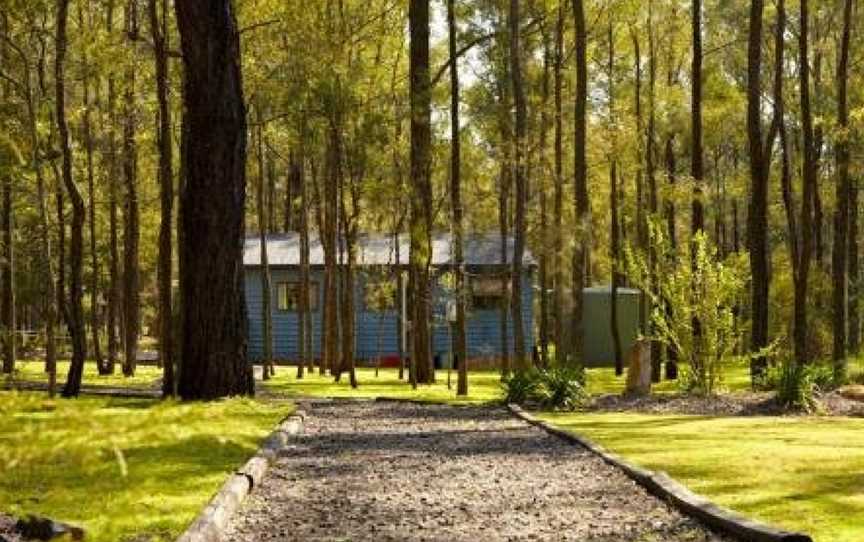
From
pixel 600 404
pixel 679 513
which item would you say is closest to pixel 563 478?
pixel 679 513

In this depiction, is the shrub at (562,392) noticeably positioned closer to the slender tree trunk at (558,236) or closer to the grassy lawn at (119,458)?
the grassy lawn at (119,458)

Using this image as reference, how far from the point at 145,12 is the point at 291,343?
53.1 ft

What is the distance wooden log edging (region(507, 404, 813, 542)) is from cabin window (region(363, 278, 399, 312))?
22.6m

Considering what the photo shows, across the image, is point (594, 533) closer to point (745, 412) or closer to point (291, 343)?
point (745, 412)

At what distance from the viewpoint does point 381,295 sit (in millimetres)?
37125

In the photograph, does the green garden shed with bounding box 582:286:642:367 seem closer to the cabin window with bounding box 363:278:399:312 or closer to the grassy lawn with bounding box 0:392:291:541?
the cabin window with bounding box 363:278:399:312

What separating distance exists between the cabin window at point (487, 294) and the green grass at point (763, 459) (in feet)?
78.4

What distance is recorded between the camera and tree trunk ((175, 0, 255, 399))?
658 inches

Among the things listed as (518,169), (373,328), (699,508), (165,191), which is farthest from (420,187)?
(699,508)

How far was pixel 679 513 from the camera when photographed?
7809mm

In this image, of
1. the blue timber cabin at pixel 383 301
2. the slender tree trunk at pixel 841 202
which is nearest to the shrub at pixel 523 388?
the slender tree trunk at pixel 841 202

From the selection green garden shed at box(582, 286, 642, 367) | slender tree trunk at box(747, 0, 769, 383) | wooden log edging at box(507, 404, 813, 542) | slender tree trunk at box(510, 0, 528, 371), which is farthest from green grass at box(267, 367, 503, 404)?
wooden log edging at box(507, 404, 813, 542)

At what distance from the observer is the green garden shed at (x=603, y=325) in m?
43.1

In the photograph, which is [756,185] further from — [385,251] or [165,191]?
[385,251]
